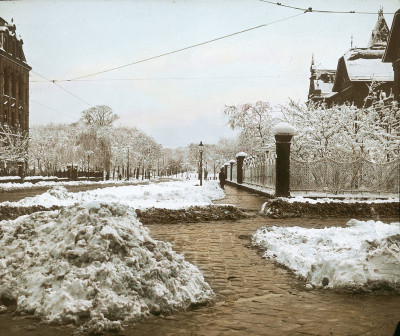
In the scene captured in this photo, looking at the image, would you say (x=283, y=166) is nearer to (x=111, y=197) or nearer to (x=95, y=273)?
(x=111, y=197)

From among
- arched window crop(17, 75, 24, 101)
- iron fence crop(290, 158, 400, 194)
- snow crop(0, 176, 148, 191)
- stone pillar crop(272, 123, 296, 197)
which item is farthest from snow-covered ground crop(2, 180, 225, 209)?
iron fence crop(290, 158, 400, 194)

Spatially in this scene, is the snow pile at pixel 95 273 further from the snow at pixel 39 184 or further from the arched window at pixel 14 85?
the snow at pixel 39 184

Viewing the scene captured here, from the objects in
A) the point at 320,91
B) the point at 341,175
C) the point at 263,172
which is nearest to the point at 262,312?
the point at 341,175

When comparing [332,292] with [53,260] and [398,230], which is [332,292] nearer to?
[53,260]

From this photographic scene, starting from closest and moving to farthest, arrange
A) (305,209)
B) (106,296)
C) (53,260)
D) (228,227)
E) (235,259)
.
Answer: (106,296) → (53,260) → (235,259) → (228,227) → (305,209)

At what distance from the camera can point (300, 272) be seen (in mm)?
5082

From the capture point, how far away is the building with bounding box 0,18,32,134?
7963 millimetres

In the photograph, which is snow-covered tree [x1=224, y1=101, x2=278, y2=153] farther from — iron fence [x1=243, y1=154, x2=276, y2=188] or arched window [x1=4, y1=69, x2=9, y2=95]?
arched window [x1=4, y1=69, x2=9, y2=95]

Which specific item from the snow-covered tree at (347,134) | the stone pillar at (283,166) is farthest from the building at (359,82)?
the stone pillar at (283,166)

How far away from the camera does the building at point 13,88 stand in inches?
313

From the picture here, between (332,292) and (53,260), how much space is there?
2.85 metres

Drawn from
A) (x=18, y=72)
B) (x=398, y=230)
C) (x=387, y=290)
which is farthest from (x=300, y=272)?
(x=18, y=72)

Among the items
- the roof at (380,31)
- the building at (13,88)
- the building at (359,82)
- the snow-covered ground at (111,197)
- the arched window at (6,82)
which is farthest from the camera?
the building at (359,82)

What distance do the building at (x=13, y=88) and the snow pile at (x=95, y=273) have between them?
13.9 ft
